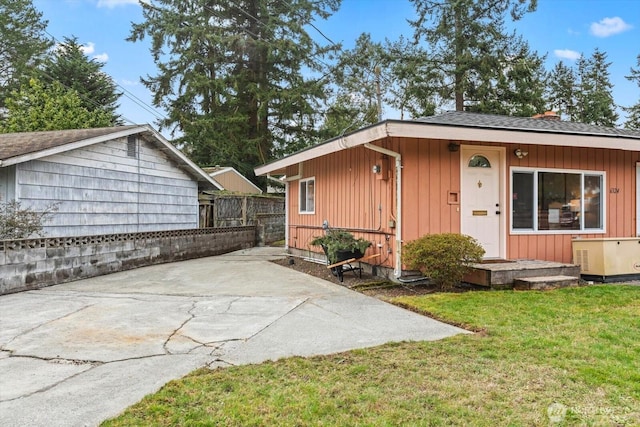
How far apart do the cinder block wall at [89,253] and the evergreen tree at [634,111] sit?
27695mm

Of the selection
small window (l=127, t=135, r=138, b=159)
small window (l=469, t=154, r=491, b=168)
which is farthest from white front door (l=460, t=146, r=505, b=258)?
small window (l=127, t=135, r=138, b=159)

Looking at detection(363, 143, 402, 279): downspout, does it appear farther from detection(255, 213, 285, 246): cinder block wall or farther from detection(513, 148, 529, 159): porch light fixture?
detection(255, 213, 285, 246): cinder block wall

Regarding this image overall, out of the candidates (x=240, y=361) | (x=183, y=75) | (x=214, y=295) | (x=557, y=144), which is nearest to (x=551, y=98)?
(x=183, y=75)

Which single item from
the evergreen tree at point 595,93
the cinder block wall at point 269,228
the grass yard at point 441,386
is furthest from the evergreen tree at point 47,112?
the evergreen tree at point 595,93

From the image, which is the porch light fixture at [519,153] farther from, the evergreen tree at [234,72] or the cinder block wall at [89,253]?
the evergreen tree at [234,72]

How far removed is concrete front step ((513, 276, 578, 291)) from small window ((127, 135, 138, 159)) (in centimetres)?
996

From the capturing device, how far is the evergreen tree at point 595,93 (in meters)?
27.1

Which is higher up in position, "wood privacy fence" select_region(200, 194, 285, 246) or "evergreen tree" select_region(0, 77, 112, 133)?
"evergreen tree" select_region(0, 77, 112, 133)

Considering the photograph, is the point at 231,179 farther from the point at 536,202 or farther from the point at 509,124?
the point at 536,202

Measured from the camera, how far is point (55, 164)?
382 inches

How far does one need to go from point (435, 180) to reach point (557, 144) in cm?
213

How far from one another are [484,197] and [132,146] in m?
9.16

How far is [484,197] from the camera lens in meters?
7.56

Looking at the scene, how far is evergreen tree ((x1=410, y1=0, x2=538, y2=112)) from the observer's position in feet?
71.0
